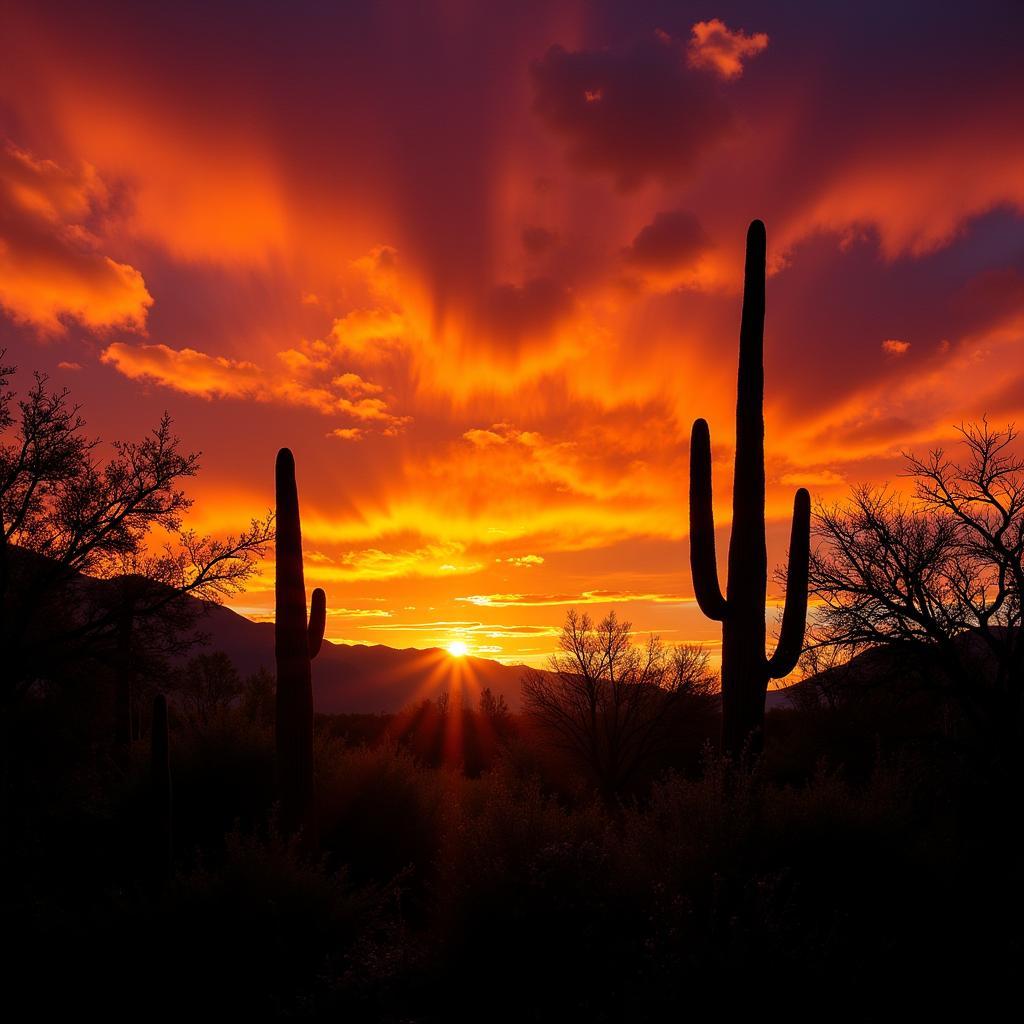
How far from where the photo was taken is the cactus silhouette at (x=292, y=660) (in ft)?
44.2

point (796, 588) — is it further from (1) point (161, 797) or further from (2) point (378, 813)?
(1) point (161, 797)

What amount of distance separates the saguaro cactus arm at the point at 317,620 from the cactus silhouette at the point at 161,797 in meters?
2.95

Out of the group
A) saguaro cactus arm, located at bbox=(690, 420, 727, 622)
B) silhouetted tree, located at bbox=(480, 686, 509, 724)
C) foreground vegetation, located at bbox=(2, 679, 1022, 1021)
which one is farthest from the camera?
silhouetted tree, located at bbox=(480, 686, 509, 724)

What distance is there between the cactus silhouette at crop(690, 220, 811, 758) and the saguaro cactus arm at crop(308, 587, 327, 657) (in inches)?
301

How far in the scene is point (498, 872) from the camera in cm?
819

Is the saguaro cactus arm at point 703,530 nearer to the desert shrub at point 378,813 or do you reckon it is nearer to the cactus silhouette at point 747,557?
the cactus silhouette at point 747,557

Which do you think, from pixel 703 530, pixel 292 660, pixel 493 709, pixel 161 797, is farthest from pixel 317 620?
pixel 493 709

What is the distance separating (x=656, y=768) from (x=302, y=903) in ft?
74.8

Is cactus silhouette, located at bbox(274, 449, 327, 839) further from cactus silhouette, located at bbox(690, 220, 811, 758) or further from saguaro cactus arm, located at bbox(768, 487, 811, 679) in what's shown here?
saguaro cactus arm, located at bbox(768, 487, 811, 679)

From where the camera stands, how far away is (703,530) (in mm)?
12430

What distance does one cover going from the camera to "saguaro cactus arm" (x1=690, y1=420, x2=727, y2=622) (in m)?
12.1

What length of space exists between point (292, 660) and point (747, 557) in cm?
847

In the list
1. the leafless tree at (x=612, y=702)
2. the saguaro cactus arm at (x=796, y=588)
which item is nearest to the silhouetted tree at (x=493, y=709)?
the leafless tree at (x=612, y=702)

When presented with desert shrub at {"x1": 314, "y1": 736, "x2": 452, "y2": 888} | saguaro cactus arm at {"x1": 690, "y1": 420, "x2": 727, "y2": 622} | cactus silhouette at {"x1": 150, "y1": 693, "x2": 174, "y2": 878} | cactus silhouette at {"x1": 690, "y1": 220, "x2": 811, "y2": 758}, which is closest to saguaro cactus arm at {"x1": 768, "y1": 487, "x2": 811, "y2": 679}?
cactus silhouette at {"x1": 690, "y1": 220, "x2": 811, "y2": 758}
